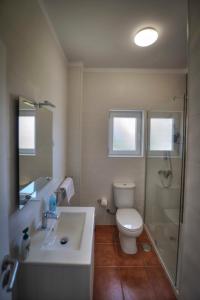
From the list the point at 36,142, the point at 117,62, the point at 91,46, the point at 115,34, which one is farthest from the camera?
the point at 117,62

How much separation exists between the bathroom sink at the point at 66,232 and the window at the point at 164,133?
1.38m

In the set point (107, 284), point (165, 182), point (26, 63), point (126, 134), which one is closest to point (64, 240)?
point (107, 284)

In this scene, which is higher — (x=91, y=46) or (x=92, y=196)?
(x=91, y=46)

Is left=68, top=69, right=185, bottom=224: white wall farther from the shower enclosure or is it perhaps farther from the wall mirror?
the wall mirror

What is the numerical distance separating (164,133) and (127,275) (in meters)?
1.82

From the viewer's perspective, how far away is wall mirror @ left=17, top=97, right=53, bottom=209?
1.05 metres

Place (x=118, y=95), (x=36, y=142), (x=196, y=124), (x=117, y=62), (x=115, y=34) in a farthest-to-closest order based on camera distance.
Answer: (x=118, y=95)
(x=117, y=62)
(x=115, y=34)
(x=36, y=142)
(x=196, y=124)

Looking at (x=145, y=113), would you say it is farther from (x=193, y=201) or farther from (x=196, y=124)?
(x=193, y=201)

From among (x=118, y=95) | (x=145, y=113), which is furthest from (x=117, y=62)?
(x=145, y=113)

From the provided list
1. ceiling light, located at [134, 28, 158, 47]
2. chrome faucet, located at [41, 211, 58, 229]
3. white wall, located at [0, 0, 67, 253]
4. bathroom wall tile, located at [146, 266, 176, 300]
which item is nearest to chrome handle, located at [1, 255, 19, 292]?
white wall, located at [0, 0, 67, 253]

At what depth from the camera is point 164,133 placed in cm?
248

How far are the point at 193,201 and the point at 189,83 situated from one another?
0.79 m

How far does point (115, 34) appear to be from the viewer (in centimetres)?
177

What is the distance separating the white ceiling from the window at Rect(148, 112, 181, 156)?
0.74 meters
